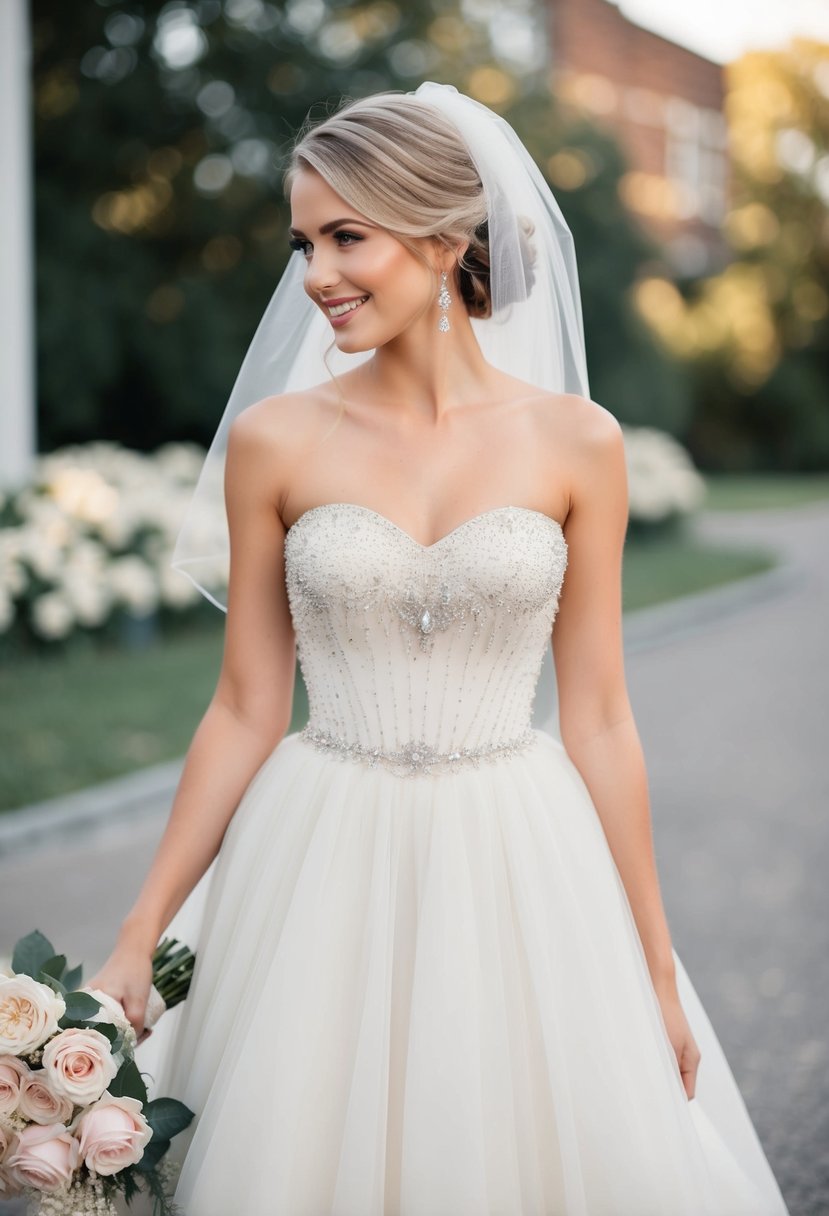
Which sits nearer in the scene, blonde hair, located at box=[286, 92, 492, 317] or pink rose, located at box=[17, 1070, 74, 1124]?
pink rose, located at box=[17, 1070, 74, 1124]

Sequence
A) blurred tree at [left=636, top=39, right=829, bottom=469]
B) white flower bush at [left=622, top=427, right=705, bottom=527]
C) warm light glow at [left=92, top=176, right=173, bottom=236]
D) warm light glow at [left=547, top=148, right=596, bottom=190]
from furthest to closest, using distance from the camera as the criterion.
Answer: blurred tree at [left=636, top=39, right=829, bottom=469] → warm light glow at [left=547, top=148, right=596, bottom=190] → warm light glow at [left=92, top=176, right=173, bottom=236] → white flower bush at [left=622, top=427, right=705, bottom=527]

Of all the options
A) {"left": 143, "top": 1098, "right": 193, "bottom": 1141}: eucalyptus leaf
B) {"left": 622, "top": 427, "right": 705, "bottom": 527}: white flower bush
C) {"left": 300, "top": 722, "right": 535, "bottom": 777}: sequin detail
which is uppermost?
{"left": 300, "top": 722, "right": 535, "bottom": 777}: sequin detail

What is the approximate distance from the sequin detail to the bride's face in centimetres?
72

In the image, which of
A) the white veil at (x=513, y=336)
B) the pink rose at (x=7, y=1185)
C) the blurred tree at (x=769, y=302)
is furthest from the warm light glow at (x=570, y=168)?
the pink rose at (x=7, y=1185)

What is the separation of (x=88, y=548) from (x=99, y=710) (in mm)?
1975

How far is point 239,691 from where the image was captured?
2.48m

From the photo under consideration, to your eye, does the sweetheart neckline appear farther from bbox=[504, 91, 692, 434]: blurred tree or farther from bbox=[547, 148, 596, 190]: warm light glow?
bbox=[547, 148, 596, 190]: warm light glow

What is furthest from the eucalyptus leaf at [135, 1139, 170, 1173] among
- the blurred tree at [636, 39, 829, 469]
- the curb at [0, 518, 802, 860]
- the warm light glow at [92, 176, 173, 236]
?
the blurred tree at [636, 39, 829, 469]

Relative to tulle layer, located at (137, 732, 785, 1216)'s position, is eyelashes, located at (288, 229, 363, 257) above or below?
above

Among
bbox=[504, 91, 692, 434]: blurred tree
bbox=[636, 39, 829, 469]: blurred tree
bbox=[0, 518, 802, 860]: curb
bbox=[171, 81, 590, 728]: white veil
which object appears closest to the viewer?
bbox=[171, 81, 590, 728]: white veil

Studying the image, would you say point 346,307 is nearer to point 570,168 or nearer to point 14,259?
point 14,259

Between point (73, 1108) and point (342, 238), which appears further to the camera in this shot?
point (342, 238)

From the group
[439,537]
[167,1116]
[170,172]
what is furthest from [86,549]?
[170,172]

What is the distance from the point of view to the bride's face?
7.47 feet
